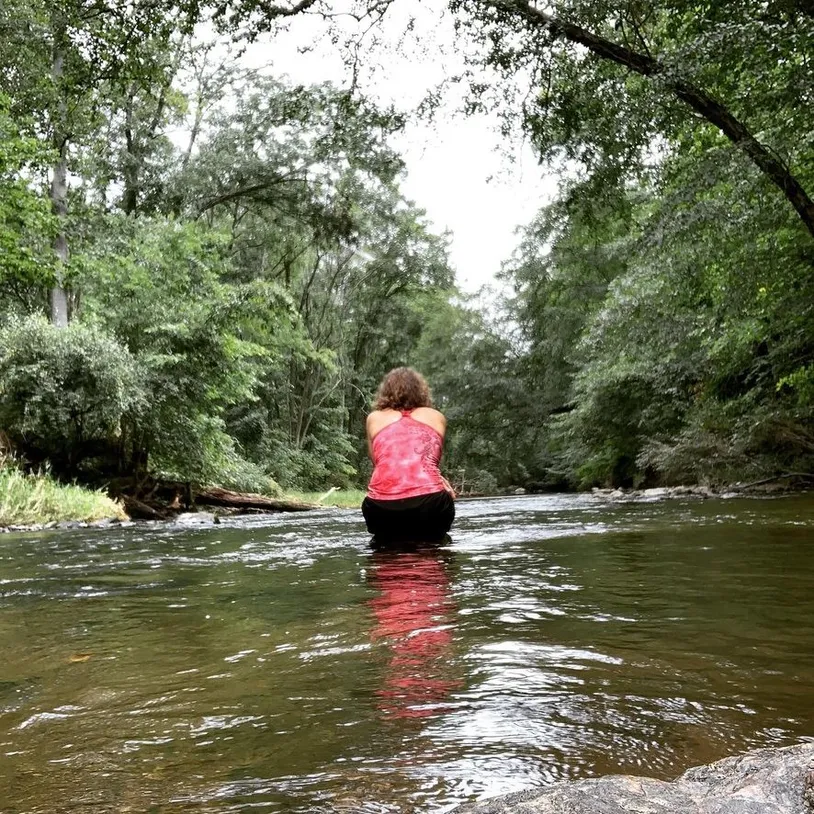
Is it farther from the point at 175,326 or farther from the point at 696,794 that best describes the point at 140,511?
the point at 696,794

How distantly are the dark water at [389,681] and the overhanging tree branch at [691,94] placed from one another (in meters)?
5.76

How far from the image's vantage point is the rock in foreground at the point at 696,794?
1.13 metres

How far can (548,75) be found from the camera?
10125 mm

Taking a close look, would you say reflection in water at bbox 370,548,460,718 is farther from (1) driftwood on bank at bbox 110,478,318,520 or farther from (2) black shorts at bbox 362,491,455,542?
(1) driftwood on bank at bbox 110,478,318,520

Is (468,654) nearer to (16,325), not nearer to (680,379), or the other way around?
(16,325)

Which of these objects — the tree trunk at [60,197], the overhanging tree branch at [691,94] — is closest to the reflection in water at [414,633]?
the overhanging tree branch at [691,94]

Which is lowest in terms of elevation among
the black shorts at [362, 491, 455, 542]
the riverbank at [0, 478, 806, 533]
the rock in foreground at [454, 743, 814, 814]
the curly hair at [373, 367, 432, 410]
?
the riverbank at [0, 478, 806, 533]

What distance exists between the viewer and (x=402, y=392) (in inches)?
248

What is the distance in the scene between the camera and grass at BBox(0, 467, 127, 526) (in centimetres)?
1139

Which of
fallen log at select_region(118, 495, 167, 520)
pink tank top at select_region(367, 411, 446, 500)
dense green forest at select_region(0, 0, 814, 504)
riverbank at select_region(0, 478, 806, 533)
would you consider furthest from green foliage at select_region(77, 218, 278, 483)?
pink tank top at select_region(367, 411, 446, 500)

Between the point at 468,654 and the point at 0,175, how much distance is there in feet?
56.2

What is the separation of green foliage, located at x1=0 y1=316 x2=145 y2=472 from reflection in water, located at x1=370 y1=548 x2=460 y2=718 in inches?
423

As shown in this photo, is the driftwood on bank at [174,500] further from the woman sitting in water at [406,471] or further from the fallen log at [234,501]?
the woman sitting in water at [406,471]

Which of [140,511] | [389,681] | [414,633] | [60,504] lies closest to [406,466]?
[414,633]
